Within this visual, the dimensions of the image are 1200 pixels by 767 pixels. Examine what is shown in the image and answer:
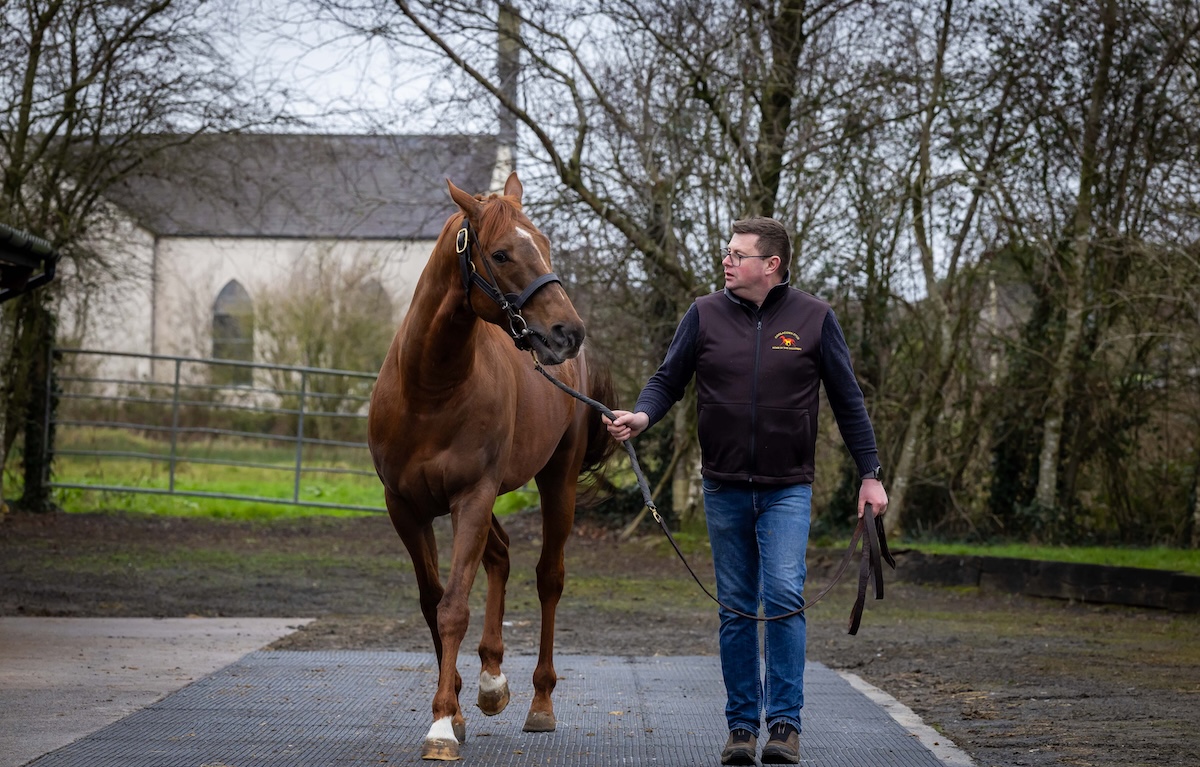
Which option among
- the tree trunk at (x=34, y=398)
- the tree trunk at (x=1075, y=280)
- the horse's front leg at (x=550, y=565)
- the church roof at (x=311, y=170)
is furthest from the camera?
the tree trunk at (x=34, y=398)

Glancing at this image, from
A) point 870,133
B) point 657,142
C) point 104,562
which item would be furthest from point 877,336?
point 104,562

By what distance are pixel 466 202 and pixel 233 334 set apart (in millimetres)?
30042

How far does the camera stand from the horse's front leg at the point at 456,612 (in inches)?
165

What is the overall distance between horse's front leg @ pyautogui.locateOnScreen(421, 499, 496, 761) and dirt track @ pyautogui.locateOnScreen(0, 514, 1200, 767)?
1.82 metres

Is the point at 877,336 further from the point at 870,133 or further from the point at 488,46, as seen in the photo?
the point at 488,46

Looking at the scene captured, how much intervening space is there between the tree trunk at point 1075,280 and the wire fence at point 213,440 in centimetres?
784

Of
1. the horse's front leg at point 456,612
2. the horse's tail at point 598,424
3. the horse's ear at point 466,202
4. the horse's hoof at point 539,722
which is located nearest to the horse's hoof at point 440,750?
the horse's front leg at point 456,612

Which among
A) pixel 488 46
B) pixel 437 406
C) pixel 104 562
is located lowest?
pixel 104 562

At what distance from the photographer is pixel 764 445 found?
13.9ft

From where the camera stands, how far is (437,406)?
453 cm

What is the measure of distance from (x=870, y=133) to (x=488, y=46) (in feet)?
12.5

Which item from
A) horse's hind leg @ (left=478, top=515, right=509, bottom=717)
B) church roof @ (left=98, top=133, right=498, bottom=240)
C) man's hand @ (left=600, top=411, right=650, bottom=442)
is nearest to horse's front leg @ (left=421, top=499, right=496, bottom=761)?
horse's hind leg @ (left=478, top=515, right=509, bottom=717)

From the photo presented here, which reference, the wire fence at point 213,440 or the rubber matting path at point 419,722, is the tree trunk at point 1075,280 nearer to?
the rubber matting path at point 419,722

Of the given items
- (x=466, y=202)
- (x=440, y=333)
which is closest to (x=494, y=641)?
(x=440, y=333)
